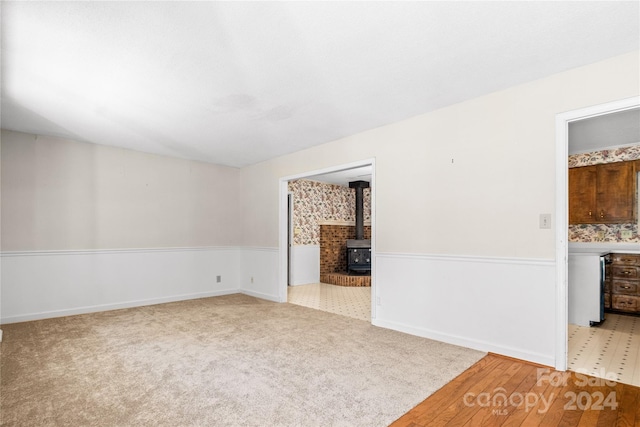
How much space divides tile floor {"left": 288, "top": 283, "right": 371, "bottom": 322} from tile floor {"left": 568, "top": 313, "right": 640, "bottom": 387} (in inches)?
84.0

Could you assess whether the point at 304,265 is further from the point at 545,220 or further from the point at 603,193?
the point at 603,193

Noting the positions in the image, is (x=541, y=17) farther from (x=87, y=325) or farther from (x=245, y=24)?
(x=87, y=325)

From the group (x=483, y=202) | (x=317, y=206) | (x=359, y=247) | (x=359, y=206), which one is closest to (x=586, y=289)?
(x=483, y=202)

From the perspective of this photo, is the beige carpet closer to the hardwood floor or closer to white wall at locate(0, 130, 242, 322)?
the hardwood floor

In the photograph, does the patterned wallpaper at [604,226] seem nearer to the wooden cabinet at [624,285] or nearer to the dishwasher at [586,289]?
the wooden cabinet at [624,285]

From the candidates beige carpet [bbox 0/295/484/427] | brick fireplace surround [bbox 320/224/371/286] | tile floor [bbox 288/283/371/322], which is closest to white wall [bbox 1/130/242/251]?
beige carpet [bbox 0/295/484/427]

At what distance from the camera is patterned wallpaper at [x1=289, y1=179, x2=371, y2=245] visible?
286 inches

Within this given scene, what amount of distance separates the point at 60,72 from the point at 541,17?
3479 millimetres

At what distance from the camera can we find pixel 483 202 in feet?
10.5

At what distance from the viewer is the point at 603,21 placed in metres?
2.08

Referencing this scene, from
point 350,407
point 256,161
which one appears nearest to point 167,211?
point 256,161

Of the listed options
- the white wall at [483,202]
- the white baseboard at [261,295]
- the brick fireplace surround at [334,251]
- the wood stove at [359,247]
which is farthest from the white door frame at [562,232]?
the wood stove at [359,247]

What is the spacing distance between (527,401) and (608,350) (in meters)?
1.61

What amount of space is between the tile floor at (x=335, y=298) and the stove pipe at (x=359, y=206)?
62.7 inches
